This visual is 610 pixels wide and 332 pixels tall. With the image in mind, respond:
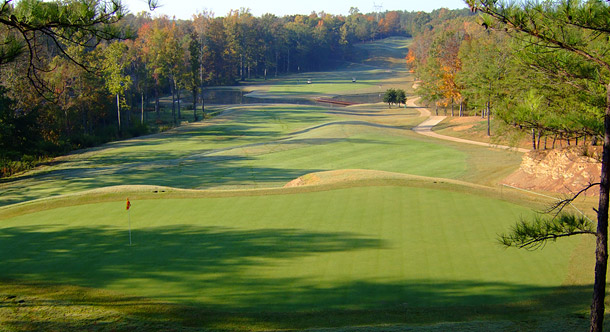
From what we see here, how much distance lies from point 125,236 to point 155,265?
96.7 inches

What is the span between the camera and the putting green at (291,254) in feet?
32.9

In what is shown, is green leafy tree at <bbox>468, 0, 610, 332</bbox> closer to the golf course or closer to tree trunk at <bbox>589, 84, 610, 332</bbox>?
tree trunk at <bbox>589, 84, 610, 332</bbox>

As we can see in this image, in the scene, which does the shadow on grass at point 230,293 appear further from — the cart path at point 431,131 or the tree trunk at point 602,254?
the cart path at point 431,131

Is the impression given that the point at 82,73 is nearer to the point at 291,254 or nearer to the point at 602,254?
the point at 291,254

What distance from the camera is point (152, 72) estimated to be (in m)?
71.6

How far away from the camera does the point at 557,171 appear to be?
2341 cm

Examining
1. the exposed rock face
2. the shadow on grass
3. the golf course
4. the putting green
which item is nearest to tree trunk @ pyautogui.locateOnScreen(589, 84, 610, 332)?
the golf course

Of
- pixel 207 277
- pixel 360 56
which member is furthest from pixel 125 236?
pixel 360 56

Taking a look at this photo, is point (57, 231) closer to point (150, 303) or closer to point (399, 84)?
point (150, 303)

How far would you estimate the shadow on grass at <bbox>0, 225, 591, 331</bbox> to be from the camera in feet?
30.1

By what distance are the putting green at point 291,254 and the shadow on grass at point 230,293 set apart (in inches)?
1.5

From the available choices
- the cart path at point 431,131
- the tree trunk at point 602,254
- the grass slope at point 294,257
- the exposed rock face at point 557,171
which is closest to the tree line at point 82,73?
the grass slope at point 294,257

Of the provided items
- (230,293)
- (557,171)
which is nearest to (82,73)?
(557,171)

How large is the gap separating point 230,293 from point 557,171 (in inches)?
737
